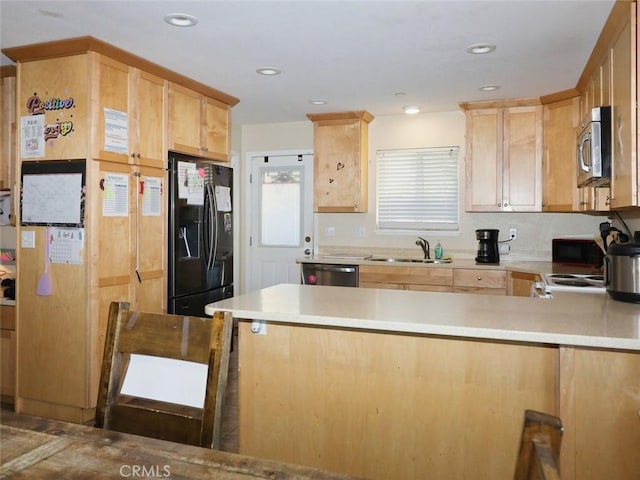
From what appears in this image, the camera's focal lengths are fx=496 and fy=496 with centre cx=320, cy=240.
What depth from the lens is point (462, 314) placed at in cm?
197

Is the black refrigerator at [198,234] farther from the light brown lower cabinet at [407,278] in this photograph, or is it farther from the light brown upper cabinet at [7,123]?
the light brown lower cabinet at [407,278]

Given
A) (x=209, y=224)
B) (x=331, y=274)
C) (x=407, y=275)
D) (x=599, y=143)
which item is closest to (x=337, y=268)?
(x=331, y=274)

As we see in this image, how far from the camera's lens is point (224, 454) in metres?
1.07

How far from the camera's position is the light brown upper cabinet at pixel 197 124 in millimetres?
3791

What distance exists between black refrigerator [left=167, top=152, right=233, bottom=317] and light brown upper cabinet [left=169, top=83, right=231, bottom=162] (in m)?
0.10

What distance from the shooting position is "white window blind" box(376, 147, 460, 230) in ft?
16.5

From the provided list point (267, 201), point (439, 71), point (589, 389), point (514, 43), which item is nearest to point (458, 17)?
point (514, 43)

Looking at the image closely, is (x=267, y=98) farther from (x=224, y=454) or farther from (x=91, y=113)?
(x=224, y=454)

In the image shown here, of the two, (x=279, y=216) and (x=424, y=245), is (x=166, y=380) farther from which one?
(x=279, y=216)

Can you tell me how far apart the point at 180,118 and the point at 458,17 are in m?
2.18

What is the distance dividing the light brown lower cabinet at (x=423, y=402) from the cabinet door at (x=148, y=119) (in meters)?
1.80

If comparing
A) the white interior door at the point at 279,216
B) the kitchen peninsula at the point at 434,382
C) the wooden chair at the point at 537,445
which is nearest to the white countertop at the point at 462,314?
the kitchen peninsula at the point at 434,382

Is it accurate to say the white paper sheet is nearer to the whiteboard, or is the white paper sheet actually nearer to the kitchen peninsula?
the kitchen peninsula

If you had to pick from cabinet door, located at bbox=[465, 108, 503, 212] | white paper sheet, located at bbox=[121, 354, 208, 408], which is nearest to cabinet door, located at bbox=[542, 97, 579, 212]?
cabinet door, located at bbox=[465, 108, 503, 212]
